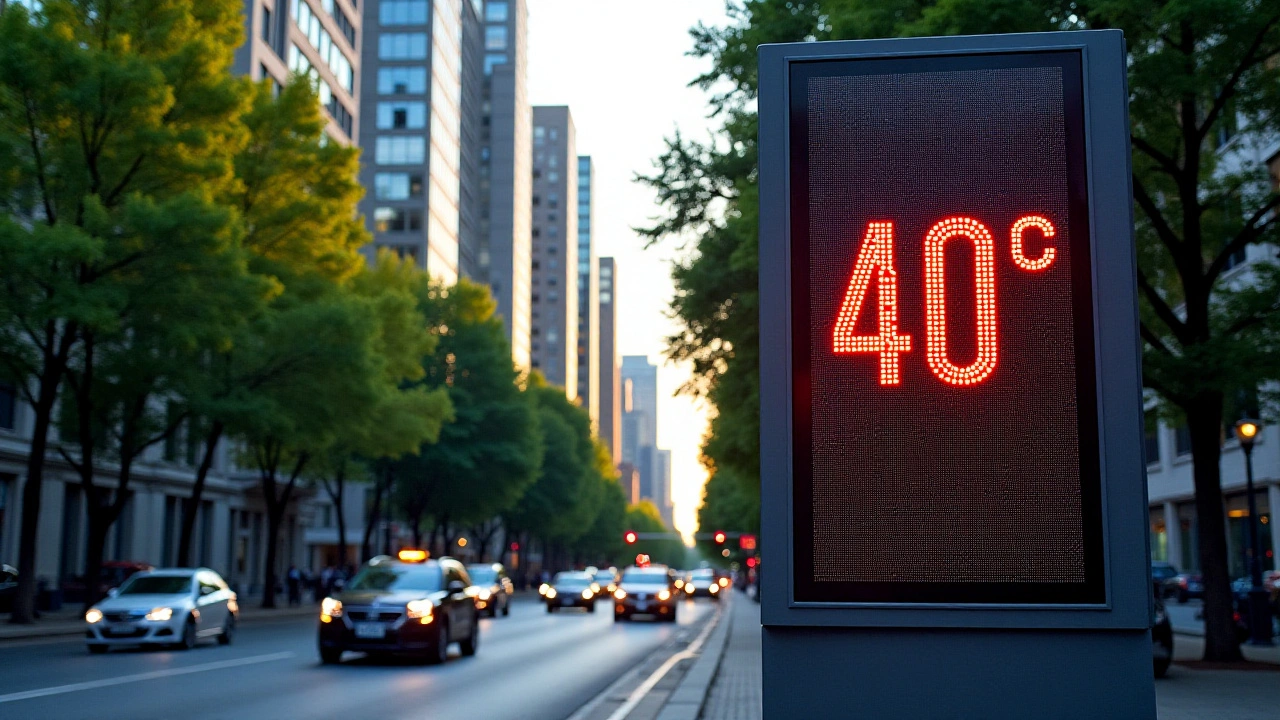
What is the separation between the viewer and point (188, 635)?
77.2ft

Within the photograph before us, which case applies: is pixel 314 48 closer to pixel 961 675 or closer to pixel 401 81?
pixel 401 81

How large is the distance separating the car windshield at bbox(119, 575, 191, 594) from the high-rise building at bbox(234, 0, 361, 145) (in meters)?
28.5

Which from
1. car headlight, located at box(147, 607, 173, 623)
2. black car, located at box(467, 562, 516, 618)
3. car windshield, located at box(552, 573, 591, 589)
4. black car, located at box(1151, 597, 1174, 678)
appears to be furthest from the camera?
car windshield, located at box(552, 573, 591, 589)

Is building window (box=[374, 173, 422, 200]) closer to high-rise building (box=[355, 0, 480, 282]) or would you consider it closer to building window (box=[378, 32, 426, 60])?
high-rise building (box=[355, 0, 480, 282])

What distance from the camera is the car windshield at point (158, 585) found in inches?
950

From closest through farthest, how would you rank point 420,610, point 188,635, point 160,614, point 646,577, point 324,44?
point 420,610, point 160,614, point 188,635, point 646,577, point 324,44

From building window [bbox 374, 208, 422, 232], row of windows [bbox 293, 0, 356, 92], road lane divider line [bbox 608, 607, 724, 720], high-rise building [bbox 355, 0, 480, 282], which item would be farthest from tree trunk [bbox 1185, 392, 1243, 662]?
building window [bbox 374, 208, 422, 232]

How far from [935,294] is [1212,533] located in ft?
52.6

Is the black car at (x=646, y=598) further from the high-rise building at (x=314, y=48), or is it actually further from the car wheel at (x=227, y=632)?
the high-rise building at (x=314, y=48)

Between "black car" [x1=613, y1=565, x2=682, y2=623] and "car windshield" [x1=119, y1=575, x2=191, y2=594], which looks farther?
"black car" [x1=613, y1=565, x2=682, y2=623]

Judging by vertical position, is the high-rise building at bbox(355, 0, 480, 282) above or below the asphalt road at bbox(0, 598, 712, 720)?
above

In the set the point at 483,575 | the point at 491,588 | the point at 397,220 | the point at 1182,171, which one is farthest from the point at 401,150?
the point at 1182,171

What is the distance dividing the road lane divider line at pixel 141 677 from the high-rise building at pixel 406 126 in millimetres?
77576

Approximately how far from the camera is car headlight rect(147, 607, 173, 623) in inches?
894
